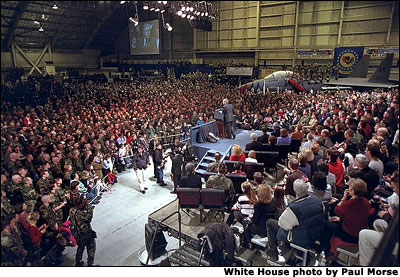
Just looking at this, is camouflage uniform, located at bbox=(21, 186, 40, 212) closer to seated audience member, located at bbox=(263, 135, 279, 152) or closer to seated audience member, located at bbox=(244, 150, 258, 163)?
seated audience member, located at bbox=(244, 150, 258, 163)

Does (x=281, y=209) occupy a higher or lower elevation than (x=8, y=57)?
lower

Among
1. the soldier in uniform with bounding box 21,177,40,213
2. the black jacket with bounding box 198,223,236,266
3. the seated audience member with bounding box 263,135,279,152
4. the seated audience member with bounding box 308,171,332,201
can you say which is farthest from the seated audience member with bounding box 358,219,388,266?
the soldier in uniform with bounding box 21,177,40,213

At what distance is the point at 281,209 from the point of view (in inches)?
132

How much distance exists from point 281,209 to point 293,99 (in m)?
9.78

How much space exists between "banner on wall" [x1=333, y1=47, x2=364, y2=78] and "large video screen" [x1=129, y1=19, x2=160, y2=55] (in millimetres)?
8648

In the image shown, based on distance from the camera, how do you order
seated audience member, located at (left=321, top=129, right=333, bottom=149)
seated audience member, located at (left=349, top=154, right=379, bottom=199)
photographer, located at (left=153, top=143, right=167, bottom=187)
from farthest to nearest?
photographer, located at (left=153, top=143, right=167, bottom=187) → seated audience member, located at (left=321, top=129, right=333, bottom=149) → seated audience member, located at (left=349, top=154, right=379, bottom=199)

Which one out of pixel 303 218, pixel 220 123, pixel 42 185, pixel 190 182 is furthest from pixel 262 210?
pixel 220 123

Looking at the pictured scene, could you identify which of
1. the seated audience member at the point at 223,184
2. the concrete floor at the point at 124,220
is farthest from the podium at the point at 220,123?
the seated audience member at the point at 223,184

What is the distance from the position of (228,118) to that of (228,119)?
0.05 metres

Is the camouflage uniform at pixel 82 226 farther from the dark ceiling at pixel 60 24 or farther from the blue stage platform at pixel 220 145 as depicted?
the blue stage platform at pixel 220 145

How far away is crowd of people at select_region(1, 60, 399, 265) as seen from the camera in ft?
11.1

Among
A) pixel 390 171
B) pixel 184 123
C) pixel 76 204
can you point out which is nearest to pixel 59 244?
pixel 76 204

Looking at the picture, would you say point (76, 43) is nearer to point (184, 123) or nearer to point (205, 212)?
point (184, 123)

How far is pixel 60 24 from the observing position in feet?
15.2
